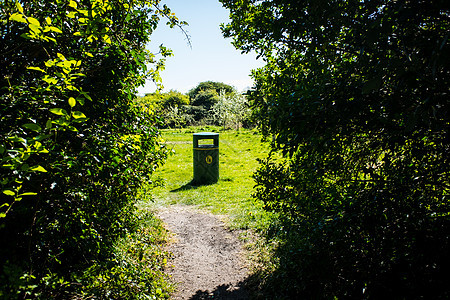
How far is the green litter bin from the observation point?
909 cm

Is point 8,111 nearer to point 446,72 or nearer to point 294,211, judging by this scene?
point 294,211

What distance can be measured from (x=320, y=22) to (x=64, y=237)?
2612 millimetres

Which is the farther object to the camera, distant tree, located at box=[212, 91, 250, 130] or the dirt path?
distant tree, located at box=[212, 91, 250, 130]

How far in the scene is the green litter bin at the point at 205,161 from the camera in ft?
29.8

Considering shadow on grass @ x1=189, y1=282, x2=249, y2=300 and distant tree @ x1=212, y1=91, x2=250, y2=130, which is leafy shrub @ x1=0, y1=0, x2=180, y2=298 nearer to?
shadow on grass @ x1=189, y1=282, x2=249, y2=300

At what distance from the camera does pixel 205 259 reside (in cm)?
475

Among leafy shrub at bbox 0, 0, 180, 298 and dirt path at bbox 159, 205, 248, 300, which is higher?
leafy shrub at bbox 0, 0, 180, 298

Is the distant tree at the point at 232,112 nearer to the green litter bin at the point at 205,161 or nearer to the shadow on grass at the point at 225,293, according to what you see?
the green litter bin at the point at 205,161

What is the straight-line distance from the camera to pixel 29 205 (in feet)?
5.79

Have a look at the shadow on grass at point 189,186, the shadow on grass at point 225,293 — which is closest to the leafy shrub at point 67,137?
the shadow on grass at point 225,293

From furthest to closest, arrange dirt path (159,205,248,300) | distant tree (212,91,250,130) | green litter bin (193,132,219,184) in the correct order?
distant tree (212,91,250,130) < green litter bin (193,132,219,184) < dirt path (159,205,248,300)

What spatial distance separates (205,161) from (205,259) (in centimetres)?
465

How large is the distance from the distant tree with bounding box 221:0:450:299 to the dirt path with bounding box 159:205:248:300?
182 cm

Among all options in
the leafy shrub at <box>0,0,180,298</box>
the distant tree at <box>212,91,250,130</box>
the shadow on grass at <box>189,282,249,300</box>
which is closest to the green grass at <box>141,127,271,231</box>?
the leafy shrub at <box>0,0,180,298</box>
